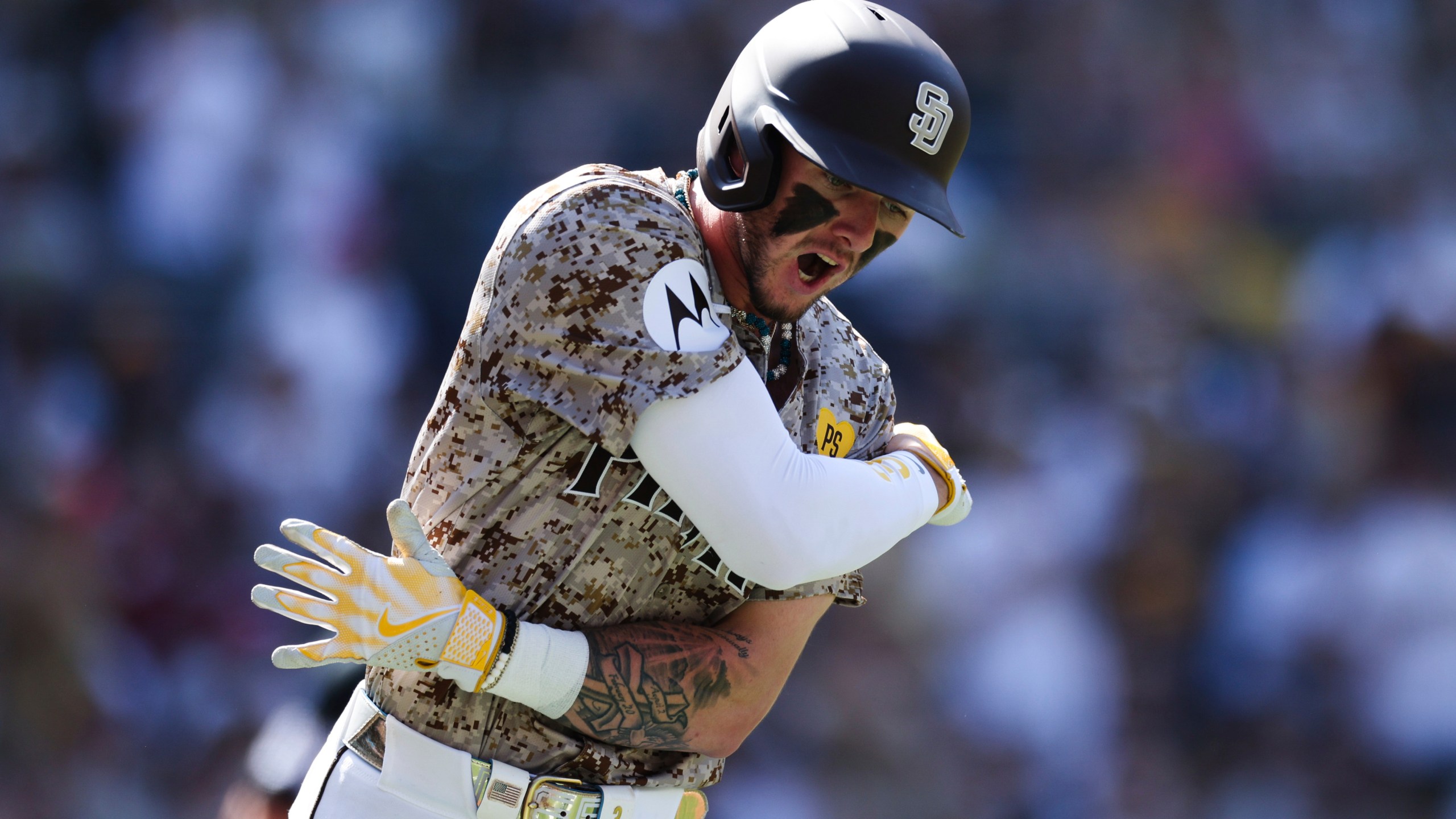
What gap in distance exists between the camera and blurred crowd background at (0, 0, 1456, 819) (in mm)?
6461

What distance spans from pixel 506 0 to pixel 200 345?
103 inches

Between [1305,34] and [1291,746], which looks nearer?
[1291,746]

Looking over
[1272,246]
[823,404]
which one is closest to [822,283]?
[823,404]

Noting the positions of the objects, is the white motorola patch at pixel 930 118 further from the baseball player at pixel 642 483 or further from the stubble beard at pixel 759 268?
the stubble beard at pixel 759 268

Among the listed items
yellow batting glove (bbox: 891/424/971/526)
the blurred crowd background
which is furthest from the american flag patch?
the blurred crowd background

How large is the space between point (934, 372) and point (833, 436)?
4472mm

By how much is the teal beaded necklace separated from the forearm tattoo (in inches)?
19.2

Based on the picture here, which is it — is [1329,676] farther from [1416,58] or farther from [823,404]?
[823,404]

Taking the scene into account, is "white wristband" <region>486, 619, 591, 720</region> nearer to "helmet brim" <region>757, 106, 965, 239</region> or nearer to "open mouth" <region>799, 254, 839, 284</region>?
"open mouth" <region>799, 254, 839, 284</region>

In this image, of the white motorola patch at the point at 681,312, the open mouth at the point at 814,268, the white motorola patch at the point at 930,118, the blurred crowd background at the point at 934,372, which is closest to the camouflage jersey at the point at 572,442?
the white motorola patch at the point at 681,312

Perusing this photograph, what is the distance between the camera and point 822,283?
101 inches

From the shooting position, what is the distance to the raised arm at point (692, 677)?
95.7 inches

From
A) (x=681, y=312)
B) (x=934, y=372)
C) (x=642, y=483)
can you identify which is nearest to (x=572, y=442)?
(x=642, y=483)

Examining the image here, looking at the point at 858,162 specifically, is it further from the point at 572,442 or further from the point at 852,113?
the point at 572,442
